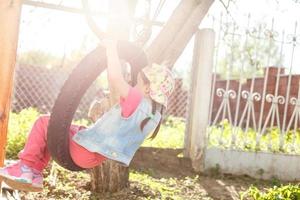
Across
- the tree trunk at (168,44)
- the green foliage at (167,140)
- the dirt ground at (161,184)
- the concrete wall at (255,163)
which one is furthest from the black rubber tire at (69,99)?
the green foliage at (167,140)

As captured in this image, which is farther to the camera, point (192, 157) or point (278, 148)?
point (278, 148)

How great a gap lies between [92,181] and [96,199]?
0.92 ft

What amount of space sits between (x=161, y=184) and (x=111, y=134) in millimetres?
3247

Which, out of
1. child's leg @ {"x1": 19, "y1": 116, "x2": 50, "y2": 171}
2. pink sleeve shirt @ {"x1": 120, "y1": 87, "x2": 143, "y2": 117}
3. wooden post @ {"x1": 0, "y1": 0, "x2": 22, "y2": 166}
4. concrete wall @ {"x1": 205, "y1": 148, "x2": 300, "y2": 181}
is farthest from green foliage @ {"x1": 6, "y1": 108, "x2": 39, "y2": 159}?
pink sleeve shirt @ {"x1": 120, "y1": 87, "x2": 143, "y2": 117}

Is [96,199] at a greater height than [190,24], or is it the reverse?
[190,24]

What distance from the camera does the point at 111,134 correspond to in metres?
3.47

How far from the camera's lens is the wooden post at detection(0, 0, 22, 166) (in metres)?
3.68

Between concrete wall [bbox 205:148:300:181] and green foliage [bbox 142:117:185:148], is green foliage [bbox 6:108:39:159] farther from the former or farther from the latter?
concrete wall [bbox 205:148:300:181]

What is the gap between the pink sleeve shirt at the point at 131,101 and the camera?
11.0 feet

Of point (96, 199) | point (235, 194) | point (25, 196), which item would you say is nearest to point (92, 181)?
point (96, 199)

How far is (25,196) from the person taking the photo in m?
5.61

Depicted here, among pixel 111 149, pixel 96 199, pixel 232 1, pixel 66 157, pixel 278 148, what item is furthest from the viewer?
pixel 278 148

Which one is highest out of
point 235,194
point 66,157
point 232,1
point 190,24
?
point 232,1

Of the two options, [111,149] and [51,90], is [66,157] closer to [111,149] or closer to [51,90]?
[111,149]
